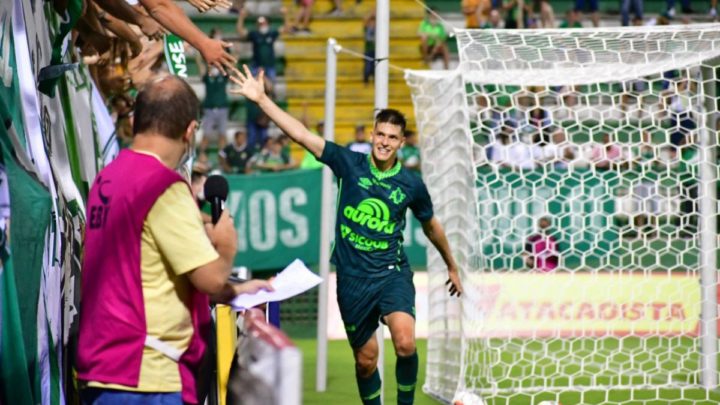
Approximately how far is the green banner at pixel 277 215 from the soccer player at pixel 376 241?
7.12 metres

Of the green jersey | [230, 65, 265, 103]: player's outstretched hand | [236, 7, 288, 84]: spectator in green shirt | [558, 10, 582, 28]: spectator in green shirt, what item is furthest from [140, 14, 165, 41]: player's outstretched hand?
[558, 10, 582, 28]: spectator in green shirt

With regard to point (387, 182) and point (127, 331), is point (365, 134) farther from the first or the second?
point (127, 331)

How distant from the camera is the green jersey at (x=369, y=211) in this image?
792 cm

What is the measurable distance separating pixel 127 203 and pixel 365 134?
15.1m

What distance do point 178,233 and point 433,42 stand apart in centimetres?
1759

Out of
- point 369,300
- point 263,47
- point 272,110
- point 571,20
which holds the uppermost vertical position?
point 571,20

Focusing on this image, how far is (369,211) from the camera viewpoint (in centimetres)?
791

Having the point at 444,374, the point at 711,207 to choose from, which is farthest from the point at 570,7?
the point at 444,374

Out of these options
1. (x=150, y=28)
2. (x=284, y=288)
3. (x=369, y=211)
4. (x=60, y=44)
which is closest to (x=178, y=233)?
(x=284, y=288)

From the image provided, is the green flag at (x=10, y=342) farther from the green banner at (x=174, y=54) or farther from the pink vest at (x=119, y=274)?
the green banner at (x=174, y=54)

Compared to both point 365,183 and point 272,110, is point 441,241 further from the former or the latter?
point 272,110

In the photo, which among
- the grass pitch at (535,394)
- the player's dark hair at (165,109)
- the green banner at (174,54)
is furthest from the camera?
the grass pitch at (535,394)

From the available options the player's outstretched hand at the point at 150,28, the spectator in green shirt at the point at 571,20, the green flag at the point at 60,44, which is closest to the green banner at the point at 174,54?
the player's outstretched hand at the point at 150,28

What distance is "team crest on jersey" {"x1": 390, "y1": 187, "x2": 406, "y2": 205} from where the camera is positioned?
313 inches
